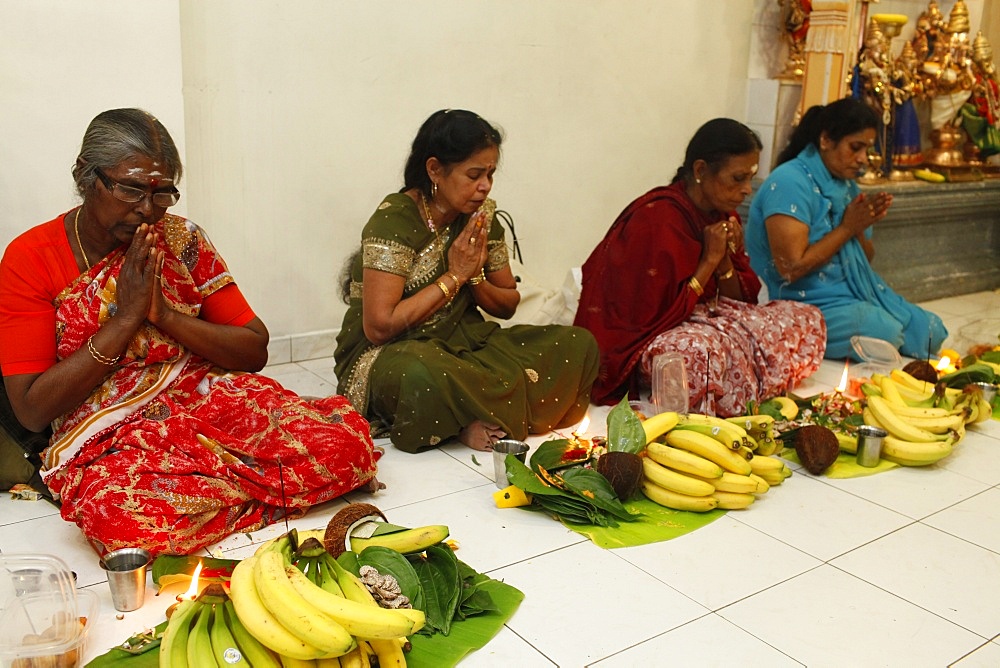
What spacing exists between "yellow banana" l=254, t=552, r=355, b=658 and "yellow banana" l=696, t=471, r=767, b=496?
1.62 m

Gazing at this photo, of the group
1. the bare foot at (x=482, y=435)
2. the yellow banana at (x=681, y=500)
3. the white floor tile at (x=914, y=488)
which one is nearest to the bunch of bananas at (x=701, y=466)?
the yellow banana at (x=681, y=500)

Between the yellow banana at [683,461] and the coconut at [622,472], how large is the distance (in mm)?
110

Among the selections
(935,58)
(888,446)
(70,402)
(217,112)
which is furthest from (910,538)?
(935,58)

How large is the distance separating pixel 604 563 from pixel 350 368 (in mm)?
1445

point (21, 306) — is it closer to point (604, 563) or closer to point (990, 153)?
point (604, 563)

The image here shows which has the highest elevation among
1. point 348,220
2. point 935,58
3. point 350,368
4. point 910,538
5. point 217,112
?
point 935,58

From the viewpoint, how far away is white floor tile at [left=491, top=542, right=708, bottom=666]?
2.55 metres

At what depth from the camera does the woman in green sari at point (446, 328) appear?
370 centimetres

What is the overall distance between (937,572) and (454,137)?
7.20 ft

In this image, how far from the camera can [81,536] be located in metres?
2.99

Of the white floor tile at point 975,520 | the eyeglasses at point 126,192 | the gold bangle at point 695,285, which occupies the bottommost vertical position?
the white floor tile at point 975,520

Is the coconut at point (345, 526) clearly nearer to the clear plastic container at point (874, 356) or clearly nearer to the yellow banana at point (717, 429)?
the yellow banana at point (717, 429)

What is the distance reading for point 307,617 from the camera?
2.08 meters

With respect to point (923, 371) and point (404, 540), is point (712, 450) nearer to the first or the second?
point (404, 540)
